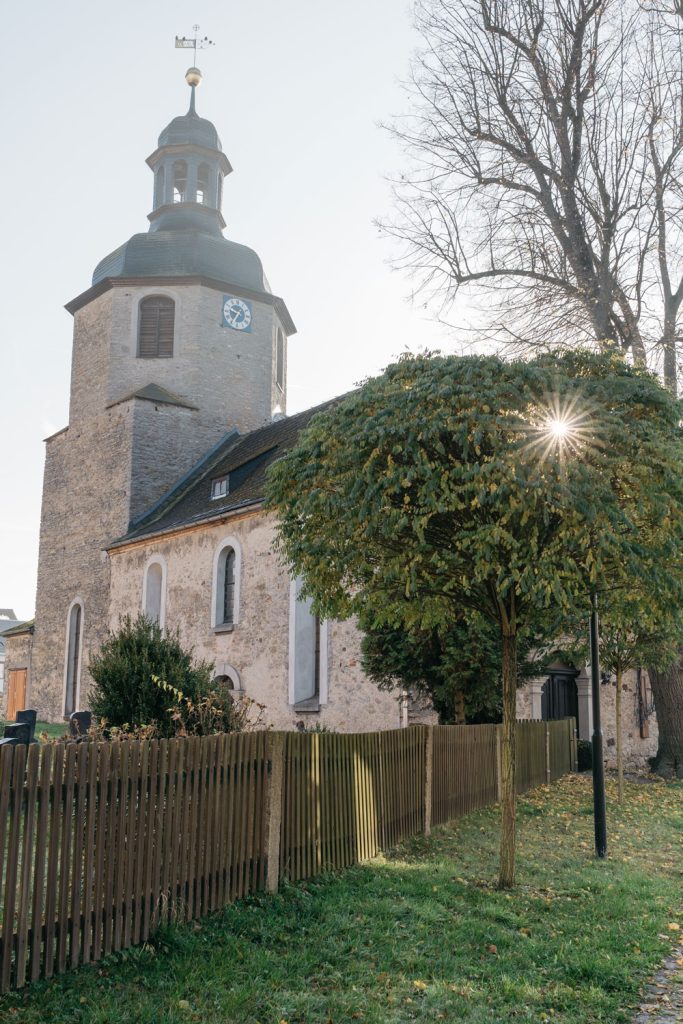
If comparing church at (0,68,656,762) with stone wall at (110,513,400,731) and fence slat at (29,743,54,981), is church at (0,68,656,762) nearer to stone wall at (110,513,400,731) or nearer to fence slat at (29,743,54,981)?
stone wall at (110,513,400,731)

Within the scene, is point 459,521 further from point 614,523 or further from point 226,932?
point 226,932

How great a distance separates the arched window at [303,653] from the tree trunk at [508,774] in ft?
35.5

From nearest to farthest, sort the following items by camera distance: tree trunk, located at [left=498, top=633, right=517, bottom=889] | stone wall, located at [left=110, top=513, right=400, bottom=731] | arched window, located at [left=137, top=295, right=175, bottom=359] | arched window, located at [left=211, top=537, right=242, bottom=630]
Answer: tree trunk, located at [left=498, top=633, right=517, bottom=889] → stone wall, located at [left=110, top=513, right=400, bottom=731] → arched window, located at [left=211, top=537, right=242, bottom=630] → arched window, located at [left=137, top=295, right=175, bottom=359]

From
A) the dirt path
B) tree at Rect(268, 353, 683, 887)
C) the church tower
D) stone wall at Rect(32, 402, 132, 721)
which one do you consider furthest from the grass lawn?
the church tower

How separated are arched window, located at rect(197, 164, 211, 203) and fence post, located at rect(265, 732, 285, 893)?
3068 cm

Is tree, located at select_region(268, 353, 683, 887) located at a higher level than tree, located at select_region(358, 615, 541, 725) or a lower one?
higher

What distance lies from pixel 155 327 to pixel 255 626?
13607mm

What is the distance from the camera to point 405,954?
5.75 metres

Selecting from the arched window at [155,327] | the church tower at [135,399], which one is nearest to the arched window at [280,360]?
the church tower at [135,399]

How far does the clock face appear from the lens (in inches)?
1189

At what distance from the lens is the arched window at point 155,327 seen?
29859 mm

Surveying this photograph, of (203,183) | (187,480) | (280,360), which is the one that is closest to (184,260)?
(280,360)

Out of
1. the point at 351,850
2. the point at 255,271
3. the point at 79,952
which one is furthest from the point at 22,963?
the point at 255,271

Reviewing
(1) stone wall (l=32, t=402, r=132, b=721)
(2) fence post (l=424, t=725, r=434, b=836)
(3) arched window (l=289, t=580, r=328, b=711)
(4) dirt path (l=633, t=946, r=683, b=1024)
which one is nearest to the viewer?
(4) dirt path (l=633, t=946, r=683, b=1024)
